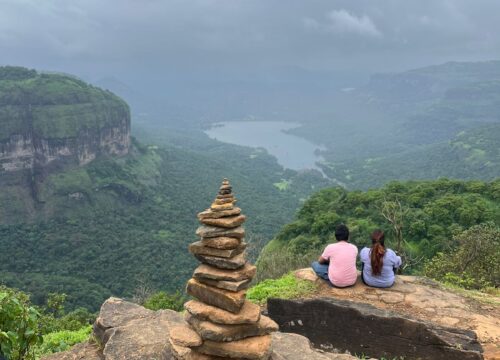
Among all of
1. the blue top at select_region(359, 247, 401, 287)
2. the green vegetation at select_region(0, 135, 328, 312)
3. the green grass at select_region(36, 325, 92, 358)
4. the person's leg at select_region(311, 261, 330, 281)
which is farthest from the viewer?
the green vegetation at select_region(0, 135, 328, 312)

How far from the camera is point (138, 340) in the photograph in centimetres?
900

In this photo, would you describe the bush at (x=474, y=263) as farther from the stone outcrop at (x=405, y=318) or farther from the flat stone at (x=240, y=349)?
the flat stone at (x=240, y=349)

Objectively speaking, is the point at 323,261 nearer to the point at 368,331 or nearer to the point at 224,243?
the point at 368,331

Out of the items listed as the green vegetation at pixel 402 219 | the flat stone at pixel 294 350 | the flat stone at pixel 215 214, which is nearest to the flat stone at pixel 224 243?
the flat stone at pixel 215 214

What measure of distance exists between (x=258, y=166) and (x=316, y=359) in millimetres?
190040

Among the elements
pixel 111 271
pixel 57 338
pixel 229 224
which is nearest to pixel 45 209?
pixel 111 271

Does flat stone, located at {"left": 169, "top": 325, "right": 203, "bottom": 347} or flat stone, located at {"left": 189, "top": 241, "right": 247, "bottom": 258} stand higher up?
flat stone, located at {"left": 189, "top": 241, "right": 247, "bottom": 258}

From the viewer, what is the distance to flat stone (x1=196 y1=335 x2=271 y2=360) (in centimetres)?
766

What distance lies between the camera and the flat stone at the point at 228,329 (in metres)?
7.65

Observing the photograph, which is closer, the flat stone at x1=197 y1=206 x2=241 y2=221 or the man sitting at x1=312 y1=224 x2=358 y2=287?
the flat stone at x1=197 y1=206 x2=241 y2=221

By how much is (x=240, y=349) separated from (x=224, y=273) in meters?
1.33

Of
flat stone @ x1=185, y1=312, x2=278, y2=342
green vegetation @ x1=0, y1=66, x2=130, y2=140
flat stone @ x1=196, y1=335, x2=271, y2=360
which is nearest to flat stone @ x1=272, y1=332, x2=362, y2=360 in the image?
flat stone @ x1=196, y1=335, x2=271, y2=360

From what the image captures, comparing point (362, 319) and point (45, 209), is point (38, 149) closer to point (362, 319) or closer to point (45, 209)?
point (45, 209)

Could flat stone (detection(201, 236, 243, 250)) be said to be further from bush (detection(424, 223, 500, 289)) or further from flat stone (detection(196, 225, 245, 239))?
bush (detection(424, 223, 500, 289))
